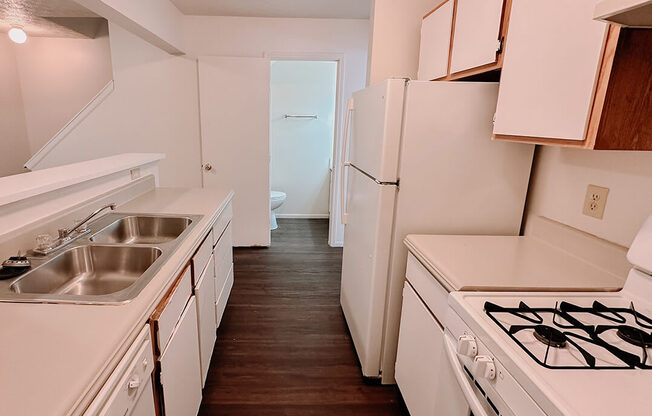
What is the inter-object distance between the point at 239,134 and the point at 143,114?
995 mm

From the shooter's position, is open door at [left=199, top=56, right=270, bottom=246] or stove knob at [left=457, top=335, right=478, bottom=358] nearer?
stove knob at [left=457, top=335, right=478, bottom=358]

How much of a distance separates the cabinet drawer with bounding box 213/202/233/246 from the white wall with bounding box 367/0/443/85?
1287 millimetres

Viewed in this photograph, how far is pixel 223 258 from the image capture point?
2.34 m

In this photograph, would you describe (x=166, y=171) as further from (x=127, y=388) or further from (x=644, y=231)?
(x=644, y=231)

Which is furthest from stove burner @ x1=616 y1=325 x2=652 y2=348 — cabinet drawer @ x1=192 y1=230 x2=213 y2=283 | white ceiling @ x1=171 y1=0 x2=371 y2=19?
white ceiling @ x1=171 y1=0 x2=371 y2=19

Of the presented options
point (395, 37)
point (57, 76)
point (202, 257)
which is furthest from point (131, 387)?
point (57, 76)

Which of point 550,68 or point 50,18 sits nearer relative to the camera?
point 550,68

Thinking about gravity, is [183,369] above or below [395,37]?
below

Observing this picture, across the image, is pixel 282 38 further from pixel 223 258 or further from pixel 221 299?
pixel 221 299

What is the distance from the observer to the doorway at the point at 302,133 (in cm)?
484

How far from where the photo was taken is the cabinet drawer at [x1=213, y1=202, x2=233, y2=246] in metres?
2.09

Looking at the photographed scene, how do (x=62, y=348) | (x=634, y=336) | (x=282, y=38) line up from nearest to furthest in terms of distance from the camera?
1. (x=62, y=348)
2. (x=634, y=336)
3. (x=282, y=38)

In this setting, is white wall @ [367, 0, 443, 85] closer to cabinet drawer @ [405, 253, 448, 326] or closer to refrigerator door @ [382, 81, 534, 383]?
refrigerator door @ [382, 81, 534, 383]

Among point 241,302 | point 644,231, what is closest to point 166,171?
point 241,302
